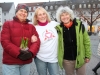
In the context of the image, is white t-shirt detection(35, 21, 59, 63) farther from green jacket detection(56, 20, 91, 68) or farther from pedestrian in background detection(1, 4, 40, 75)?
pedestrian in background detection(1, 4, 40, 75)

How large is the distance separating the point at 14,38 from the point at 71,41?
95cm

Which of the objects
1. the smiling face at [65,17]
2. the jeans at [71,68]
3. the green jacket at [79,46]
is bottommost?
the jeans at [71,68]

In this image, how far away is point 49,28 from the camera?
420cm

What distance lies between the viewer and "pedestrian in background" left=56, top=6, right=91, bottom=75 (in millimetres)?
4094

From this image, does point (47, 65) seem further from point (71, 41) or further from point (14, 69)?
point (14, 69)

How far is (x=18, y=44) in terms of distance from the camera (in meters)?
3.68

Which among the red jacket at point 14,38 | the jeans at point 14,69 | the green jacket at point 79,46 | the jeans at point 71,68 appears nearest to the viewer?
the red jacket at point 14,38

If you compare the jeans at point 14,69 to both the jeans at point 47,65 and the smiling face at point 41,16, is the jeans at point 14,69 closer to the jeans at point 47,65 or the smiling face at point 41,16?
the jeans at point 47,65

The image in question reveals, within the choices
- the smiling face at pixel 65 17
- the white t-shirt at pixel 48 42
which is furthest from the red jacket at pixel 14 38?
the smiling face at pixel 65 17

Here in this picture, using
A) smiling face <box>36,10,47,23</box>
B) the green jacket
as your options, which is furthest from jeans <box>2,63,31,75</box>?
smiling face <box>36,10,47,23</box>

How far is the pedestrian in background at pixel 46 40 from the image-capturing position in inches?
164

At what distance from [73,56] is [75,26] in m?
0.49

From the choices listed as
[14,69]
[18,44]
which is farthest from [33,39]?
[14,69]

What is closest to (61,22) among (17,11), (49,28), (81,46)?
(49,28)
